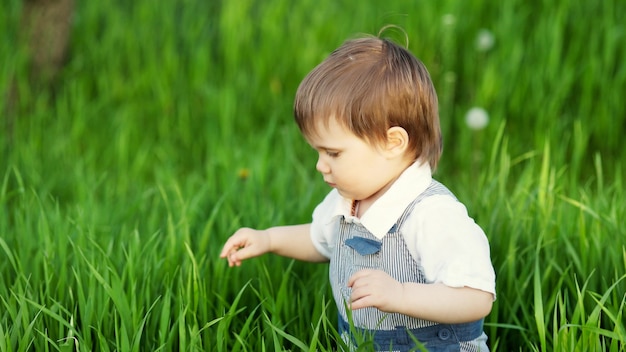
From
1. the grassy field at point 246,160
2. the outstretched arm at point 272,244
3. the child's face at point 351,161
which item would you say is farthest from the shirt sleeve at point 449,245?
the outstretched arm at point 272,244

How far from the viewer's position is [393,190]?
69.3 inches

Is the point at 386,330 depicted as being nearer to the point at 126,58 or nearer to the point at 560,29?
the point at 560,29

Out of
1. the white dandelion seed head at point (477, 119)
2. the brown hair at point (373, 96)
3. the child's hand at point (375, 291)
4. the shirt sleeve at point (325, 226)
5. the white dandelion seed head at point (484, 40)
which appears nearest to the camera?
the child's hand at point (375, 291)

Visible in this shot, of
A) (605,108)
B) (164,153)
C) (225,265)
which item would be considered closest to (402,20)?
(605,108)

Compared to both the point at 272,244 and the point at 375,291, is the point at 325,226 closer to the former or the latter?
the point at 272,244

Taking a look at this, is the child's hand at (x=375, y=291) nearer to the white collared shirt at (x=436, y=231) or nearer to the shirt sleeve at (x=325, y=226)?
the white collared shirt at (x=436, y=231)

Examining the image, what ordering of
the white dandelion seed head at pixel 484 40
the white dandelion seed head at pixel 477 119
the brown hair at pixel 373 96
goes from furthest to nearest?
the white dandelion seed head at pixel 484 40 → the white dandelion seed head at pixel 477 119 → the brown hair at pixel 373 96

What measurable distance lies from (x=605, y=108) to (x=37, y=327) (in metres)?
2.35

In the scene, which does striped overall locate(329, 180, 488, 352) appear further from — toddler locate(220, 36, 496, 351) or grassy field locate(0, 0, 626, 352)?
grassy field locate(0, 0, 626, 352)

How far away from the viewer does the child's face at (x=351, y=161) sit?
1.73 m

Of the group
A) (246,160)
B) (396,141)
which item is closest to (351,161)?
(396,141)

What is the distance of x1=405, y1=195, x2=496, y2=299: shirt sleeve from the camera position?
1.61 m

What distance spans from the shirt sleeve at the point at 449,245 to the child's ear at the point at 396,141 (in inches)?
4.5

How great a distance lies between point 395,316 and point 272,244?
1.27 feet
